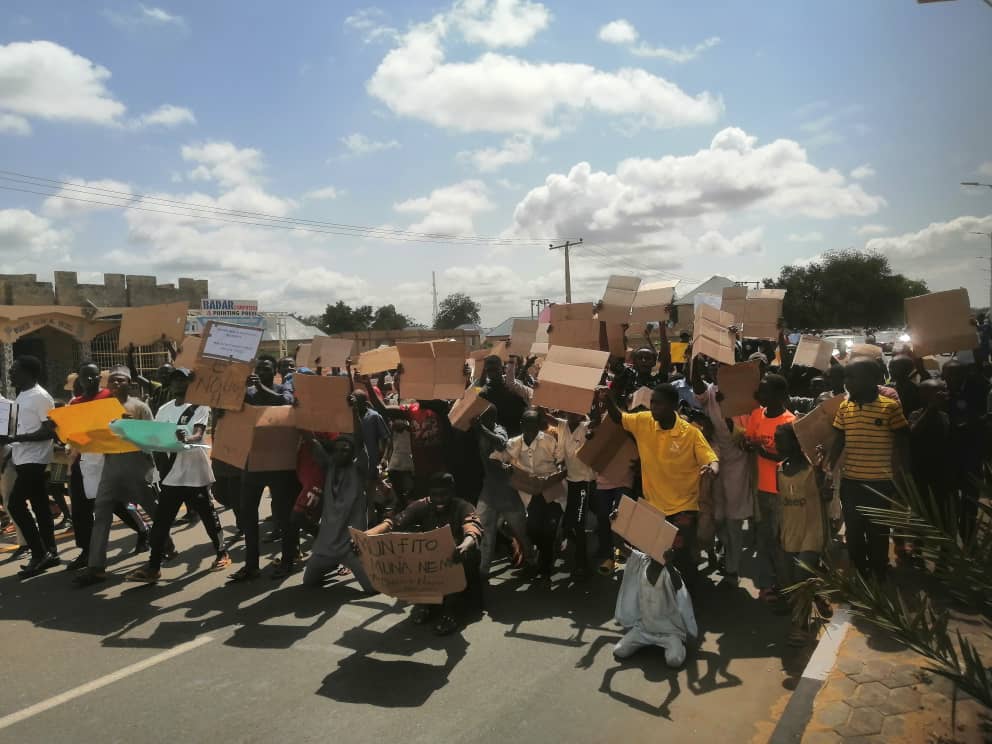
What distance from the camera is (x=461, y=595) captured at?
517 centimetres

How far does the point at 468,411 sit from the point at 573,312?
2361 millimetres

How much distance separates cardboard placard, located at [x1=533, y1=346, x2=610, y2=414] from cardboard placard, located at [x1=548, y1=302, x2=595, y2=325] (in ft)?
7.03

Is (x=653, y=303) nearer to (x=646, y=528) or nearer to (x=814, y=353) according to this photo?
(x=814, y=353)

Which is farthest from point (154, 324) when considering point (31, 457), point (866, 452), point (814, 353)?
point (814, 353)

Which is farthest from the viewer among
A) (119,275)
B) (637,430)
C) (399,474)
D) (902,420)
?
(119,275)

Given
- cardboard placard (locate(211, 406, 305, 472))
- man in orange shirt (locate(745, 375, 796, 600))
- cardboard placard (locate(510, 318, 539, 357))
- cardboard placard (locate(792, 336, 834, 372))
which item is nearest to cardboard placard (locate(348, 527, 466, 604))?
cardboard placard (locate(211, 406, 305, 472))

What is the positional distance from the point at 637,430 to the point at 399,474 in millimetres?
2832

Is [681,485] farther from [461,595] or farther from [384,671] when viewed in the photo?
[384,671]

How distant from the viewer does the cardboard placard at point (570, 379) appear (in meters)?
5.36

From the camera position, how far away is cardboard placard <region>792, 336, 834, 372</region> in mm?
7605

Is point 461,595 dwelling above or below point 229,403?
below

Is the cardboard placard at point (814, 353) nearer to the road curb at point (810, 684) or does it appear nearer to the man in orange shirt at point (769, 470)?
the man in orange shirt at point (769, 470)

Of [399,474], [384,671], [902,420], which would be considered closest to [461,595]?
[384,671]

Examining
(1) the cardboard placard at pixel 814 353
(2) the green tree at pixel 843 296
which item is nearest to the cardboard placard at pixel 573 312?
(1) the cardboard placard at pixel 814 353
